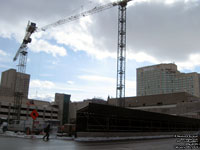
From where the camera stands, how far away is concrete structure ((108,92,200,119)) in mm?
85562

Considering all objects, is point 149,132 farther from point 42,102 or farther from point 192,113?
point 42,102

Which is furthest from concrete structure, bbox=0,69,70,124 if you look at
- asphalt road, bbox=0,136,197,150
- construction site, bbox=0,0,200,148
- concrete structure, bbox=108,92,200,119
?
asphalt road, bbox=0,136,197,150

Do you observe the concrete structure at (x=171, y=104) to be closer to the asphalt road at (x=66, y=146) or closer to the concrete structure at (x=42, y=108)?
the concrete structure at (x=42, y=108)

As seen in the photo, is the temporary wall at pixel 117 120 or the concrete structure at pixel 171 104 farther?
the concrete structure at pixel 171 104

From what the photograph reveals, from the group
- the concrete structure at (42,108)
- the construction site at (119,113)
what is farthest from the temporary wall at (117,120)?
the concrete structure at (42,108)

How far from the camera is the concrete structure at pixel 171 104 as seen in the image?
8556cm

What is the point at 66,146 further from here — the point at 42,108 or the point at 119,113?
the point at 42,108

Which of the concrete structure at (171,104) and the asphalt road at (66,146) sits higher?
the concrete structure at (171,104)

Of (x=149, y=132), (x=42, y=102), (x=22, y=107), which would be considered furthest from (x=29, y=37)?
(x=149, y=132)

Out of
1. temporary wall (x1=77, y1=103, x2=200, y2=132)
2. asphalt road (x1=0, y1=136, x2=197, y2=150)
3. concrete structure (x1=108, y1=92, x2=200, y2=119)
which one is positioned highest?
concrete structure (x1=108, y1=92, x2=200, y2=119)

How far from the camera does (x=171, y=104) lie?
102 meters

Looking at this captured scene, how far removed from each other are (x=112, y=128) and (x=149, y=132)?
996 cm

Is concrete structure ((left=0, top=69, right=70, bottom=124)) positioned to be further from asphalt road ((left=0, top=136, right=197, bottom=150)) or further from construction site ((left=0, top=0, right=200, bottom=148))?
asphalt road ((left=0, top=136, right=197, bottom=150))

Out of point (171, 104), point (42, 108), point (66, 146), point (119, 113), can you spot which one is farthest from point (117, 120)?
point (42, 108)
